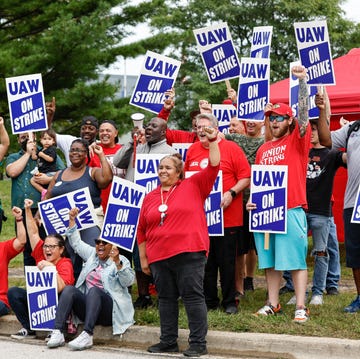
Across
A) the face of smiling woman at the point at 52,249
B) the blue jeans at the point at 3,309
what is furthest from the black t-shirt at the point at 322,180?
the blue jeans at the point at 3,309

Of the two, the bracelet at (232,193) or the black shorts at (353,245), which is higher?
the bracelet at (232,193)

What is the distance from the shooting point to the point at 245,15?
3941 centimetres

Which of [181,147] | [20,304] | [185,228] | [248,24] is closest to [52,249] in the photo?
[20,304]

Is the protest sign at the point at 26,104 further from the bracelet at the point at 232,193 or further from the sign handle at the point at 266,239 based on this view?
the sign handle at the point at 266,239

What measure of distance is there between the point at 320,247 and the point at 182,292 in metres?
2.14

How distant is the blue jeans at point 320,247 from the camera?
900cm

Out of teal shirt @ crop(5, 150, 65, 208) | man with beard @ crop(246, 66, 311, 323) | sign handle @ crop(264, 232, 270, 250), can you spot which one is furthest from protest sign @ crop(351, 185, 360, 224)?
teal shirt @ crop(5, 150, 65, 208)

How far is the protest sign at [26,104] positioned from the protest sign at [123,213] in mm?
1661

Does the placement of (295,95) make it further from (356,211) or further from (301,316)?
(301,316)

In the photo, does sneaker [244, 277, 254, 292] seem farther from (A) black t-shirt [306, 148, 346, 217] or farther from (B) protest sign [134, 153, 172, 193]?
(B) protest sign [134, 153, 172, 193]

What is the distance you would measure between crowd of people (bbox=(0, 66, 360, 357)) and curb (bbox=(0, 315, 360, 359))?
0.51 feet

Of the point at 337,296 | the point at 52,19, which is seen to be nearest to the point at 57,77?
the point at 52,19

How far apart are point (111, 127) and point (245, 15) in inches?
1211

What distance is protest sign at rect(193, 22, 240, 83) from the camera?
1049cm
